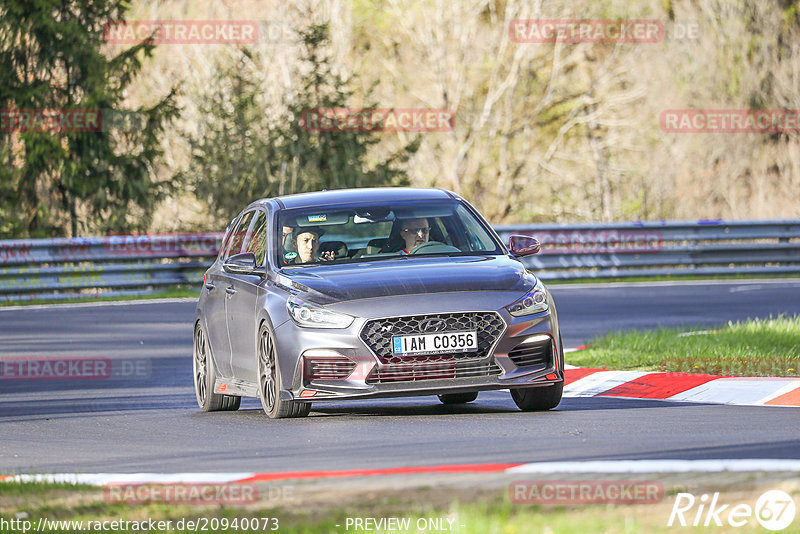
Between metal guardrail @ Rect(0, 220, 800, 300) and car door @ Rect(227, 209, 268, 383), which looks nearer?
car door @ Rect(227, 209, 268, 383)

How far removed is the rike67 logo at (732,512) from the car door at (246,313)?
5.64 m

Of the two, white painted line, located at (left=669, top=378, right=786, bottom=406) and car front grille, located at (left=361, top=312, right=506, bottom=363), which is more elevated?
car front grille, located at (left=361, top=312, right=506, bottom=363)

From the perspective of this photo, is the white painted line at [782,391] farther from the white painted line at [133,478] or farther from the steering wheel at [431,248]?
the white painted line at [133,478]

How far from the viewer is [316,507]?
21.1 ft

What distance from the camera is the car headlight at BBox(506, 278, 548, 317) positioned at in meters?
10.5

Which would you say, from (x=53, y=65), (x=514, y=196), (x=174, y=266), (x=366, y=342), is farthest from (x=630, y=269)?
(x=366, y=342)

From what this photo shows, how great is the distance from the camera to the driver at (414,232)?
11.6m

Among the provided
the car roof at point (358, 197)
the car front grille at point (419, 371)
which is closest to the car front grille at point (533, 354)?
the car front grille at point (419, 371)

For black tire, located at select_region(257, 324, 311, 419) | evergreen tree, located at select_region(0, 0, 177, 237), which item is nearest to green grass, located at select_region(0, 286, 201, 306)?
evergreen tree, located at select_region(0, 0, 177, 237)

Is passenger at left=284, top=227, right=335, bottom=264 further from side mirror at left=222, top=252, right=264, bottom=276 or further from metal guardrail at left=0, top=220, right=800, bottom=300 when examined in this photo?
metal guardrail at left=0, top=220, right=800, bottom=300

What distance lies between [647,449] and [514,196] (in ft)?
123

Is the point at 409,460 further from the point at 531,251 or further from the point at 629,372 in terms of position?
the point at 629,372

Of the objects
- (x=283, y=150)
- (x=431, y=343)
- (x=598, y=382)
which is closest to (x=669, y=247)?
(x=283, y=150)

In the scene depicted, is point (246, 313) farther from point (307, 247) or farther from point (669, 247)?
point (669, 247)
